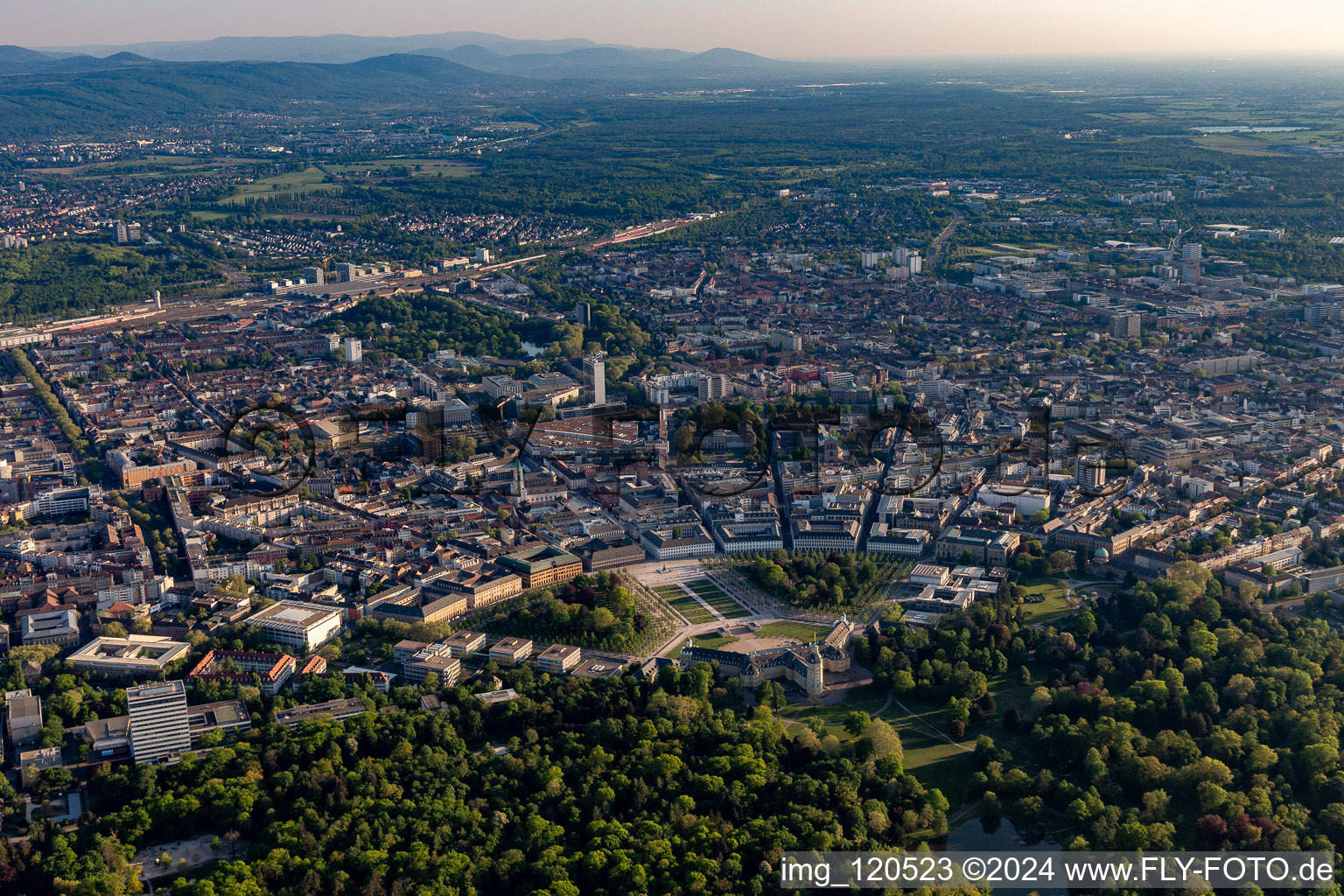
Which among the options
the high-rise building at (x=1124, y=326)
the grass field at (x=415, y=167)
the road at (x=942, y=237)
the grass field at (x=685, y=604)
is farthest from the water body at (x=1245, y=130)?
the grass field at (x=685, y=604)

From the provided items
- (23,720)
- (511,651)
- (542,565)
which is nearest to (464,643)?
(511,651)

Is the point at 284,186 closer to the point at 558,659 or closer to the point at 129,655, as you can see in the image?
the point at 129,655

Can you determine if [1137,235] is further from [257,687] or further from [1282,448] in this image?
[257,687]

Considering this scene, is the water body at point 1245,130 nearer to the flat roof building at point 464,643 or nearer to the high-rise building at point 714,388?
the high-rise building at point 714,388

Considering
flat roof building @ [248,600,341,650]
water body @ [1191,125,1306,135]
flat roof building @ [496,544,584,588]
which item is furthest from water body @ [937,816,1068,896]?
water body @ [1191,125,1306,135]

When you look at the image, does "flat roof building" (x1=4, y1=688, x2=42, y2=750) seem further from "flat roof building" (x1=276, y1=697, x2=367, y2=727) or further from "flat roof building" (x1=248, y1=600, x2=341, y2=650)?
"flat roof building" (x1=248, y1=600, x2=341, y2=650)

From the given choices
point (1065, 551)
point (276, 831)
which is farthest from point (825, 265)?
point (276, 831)
